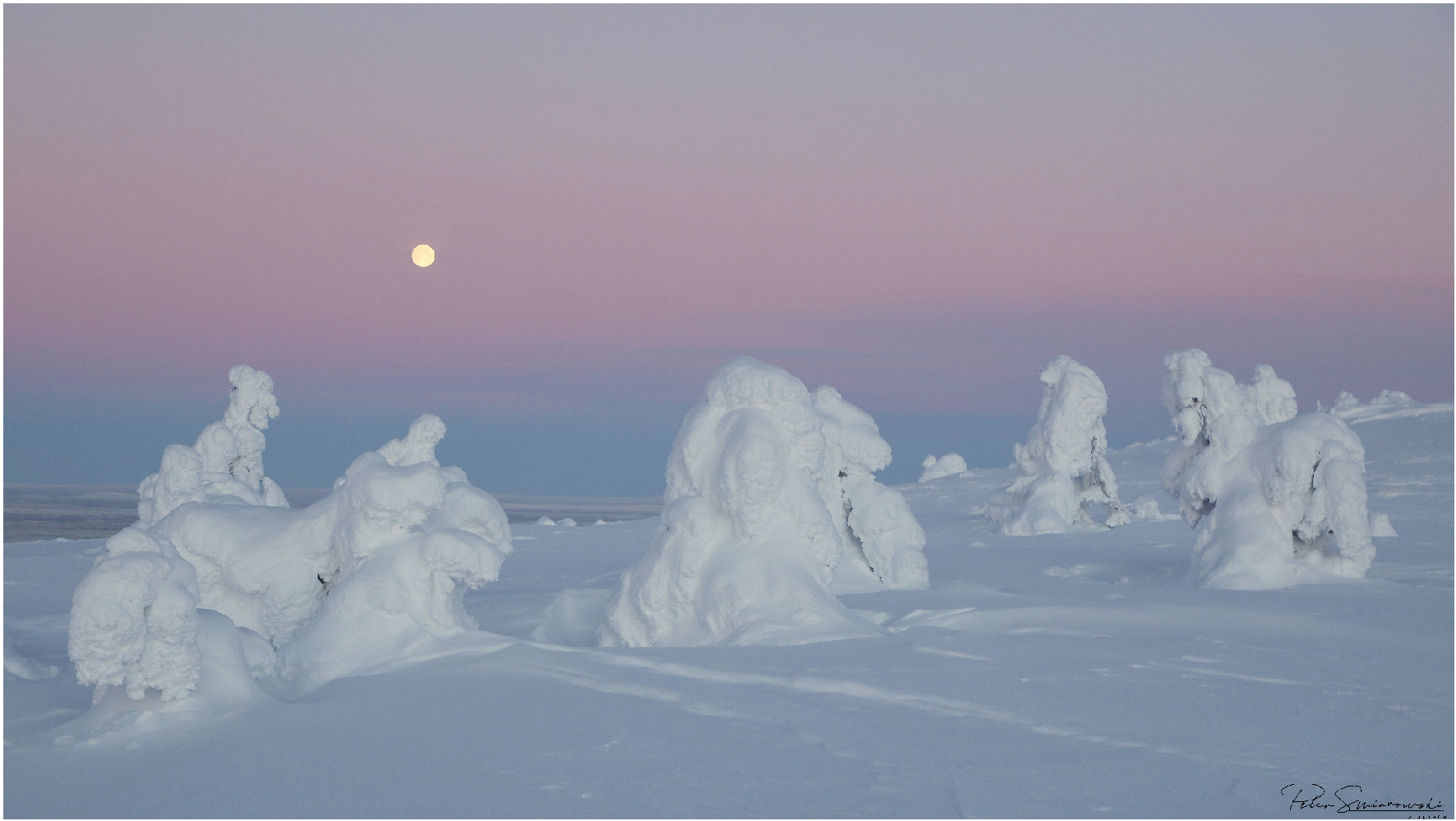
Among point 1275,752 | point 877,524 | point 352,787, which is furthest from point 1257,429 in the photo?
point 352,787

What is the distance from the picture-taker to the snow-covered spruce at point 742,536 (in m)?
10.8

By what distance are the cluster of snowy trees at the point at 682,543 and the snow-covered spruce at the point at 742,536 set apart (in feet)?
0.07

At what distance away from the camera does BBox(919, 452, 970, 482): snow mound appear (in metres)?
44.6

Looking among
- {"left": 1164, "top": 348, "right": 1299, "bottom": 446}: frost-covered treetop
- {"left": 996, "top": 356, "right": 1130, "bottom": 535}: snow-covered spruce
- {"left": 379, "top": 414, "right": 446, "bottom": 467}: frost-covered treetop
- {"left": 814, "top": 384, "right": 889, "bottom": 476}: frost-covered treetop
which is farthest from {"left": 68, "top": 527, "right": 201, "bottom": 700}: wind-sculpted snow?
{"left": 996, "top": 356, "right": 1130, "bottom": 535}: snow-covered spruce

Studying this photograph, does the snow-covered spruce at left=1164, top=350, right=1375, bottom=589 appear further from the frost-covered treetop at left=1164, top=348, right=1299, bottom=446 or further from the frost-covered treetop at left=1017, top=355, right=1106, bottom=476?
the frost-covered treetop at left=1017, top=355, right=1106, bottom=476

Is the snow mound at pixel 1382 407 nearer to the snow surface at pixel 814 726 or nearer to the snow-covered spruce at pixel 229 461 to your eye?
the snow surface at pixel 814 726

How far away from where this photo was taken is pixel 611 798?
18.2 feet

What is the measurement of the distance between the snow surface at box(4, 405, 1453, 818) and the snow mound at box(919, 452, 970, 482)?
32.6 m

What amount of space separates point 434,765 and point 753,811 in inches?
72.6

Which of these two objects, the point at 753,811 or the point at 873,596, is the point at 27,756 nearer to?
the point at 753,811

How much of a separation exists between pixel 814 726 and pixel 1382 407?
41.2 meters
